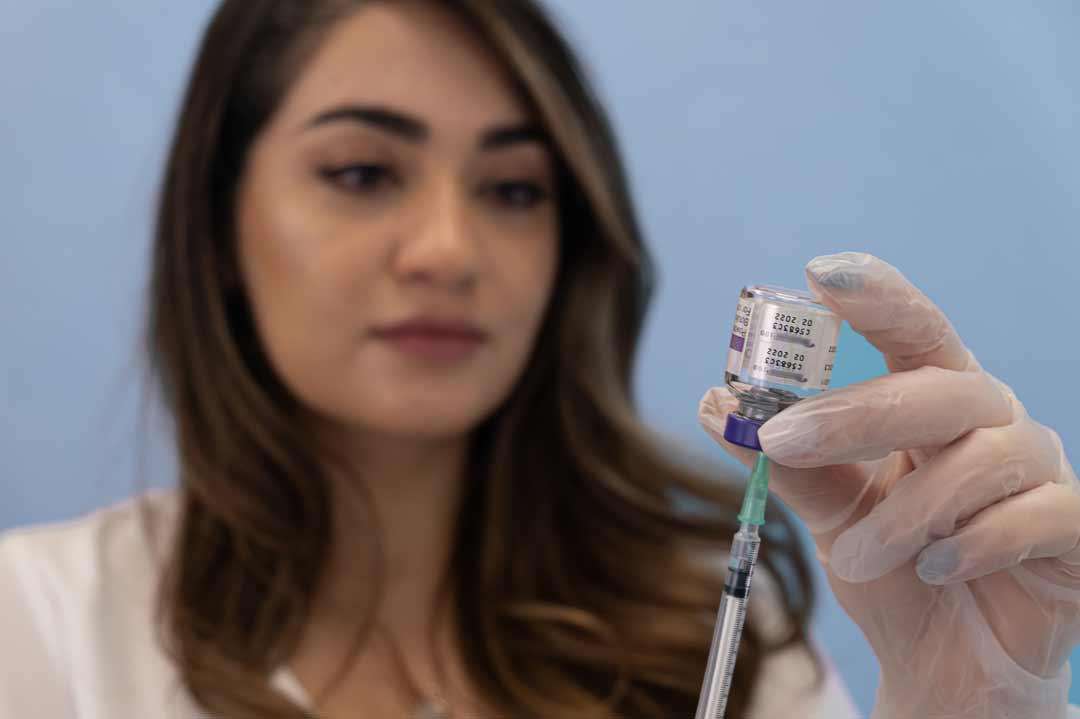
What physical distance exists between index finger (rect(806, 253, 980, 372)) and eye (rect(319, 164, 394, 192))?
0.72 meters

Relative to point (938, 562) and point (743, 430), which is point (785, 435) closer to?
point (743, 430)

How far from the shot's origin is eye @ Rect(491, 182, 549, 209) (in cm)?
134

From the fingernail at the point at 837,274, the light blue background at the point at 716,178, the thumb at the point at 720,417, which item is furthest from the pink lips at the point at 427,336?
the fingernail at the point at 837,274

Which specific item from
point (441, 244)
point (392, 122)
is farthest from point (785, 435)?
point (392, 122)

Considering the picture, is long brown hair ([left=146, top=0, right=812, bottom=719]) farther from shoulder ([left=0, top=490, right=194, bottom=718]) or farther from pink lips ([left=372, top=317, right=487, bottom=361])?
pink lips ([left=372, top=317, right=487, bottom=361])

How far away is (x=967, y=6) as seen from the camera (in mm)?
1388

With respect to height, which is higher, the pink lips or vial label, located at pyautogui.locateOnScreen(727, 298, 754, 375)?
vial label, located at pyautogui.locateOnScreen(727, 298, 754, 375)

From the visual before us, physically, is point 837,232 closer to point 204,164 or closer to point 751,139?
point 751,139

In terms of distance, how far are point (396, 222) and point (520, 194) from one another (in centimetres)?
19

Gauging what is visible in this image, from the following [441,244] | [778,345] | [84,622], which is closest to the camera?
[778,345]

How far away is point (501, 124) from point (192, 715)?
820mm

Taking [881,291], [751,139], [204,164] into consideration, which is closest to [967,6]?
[751,139]

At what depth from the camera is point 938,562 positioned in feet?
2.44

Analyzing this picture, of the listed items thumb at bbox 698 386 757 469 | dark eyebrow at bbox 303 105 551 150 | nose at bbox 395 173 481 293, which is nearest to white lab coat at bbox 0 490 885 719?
nose at bbox 395 173 481 293
